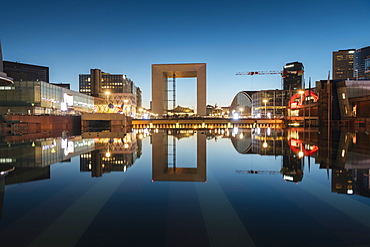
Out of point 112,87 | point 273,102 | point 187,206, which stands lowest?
point 187,206

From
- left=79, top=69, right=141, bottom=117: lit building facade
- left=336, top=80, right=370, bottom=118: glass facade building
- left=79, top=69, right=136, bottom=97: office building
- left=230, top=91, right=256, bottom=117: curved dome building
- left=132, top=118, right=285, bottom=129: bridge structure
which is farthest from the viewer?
left=230, top=91, right=256, bottom=117: curved dome building

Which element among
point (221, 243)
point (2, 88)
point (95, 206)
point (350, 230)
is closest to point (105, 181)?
point (95, 206)

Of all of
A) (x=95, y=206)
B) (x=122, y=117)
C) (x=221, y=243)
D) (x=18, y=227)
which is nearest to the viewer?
(x=221, y=243)

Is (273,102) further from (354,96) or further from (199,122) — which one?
(354,96)

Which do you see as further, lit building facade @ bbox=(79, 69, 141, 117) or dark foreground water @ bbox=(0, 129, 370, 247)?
lit building facade @ bbox=(79, 69, 141, 117)

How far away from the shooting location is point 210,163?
10.1 m

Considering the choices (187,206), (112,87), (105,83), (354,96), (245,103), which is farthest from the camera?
(245,103)

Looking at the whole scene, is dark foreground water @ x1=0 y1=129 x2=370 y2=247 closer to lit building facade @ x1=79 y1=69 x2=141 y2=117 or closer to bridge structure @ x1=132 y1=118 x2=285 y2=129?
bridge structure @ x1=132 y1=118 x2=285 y2=129

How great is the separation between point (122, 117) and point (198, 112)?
4466cm

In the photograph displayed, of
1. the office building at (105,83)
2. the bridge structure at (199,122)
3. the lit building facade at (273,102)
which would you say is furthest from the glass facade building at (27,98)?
the lit building facade at (273,102)

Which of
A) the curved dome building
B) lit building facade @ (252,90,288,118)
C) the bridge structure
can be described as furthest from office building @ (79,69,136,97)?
the bridge structure

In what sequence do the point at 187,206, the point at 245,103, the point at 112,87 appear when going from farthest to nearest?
1. the point at 245,103
2. the point at 112,87
3. the point at 187,206

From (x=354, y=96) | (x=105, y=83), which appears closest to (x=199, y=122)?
(x=354, y=96)

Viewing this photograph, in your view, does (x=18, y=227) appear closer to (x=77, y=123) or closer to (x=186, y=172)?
(x=186, y=172)
